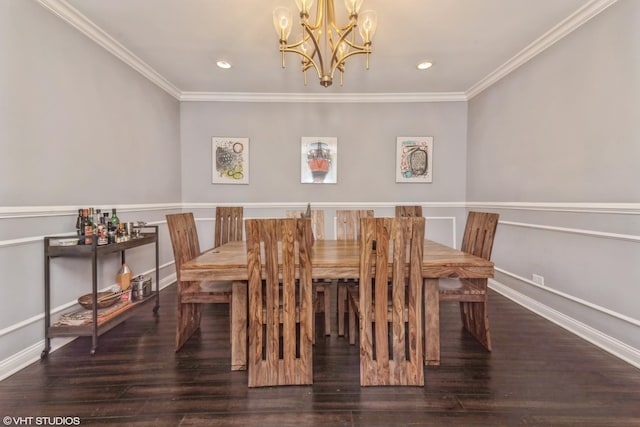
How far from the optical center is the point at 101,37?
2.46m

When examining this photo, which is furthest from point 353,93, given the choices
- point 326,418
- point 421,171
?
point 326,418

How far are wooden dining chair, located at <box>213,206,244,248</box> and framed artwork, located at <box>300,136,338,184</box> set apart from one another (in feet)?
3.86

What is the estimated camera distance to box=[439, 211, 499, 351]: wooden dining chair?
6.45 feet

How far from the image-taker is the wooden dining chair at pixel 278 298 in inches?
59.1

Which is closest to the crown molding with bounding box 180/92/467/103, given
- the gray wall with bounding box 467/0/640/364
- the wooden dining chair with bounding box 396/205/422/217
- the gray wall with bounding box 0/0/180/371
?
the gray wall with bounding box 467/0/640/364

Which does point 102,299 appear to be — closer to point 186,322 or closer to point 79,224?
point 79,224

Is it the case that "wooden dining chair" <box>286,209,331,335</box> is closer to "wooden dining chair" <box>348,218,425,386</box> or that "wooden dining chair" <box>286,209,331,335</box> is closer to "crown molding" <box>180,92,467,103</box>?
"wooden dining chair" <box>348,218,425,386</box>

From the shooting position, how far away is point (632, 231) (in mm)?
1885

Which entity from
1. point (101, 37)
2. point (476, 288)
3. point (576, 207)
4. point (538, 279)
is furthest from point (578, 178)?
point (101, 37)

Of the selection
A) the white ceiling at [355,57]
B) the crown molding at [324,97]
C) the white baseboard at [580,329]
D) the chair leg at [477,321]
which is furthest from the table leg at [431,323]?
the crown molding at [324,97]

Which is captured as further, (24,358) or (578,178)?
(578,178)

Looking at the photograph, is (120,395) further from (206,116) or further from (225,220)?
(206,116)

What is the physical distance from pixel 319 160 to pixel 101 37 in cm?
254

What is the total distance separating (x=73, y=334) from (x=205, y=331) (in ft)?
2.80
